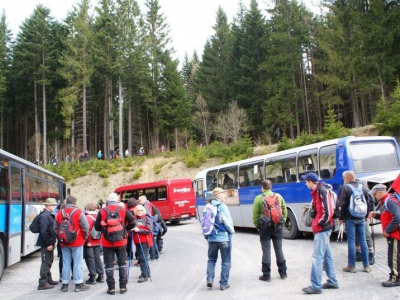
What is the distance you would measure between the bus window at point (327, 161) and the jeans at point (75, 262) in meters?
7.56

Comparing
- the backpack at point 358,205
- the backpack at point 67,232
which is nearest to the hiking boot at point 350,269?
the backpack at point 358,205

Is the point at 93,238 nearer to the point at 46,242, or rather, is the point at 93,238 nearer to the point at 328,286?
the point at 46,242

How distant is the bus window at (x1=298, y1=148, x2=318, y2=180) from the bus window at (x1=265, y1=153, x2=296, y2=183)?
0.32 meters

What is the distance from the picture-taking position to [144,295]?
6801mm

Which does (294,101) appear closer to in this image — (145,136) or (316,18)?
(316,18)

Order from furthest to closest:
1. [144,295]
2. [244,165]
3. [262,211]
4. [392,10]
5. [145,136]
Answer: [145,136] → [392,10] → [244,165] → [262,211] → [144,295]

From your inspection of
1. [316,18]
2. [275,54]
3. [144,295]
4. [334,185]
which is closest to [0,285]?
[144,295]

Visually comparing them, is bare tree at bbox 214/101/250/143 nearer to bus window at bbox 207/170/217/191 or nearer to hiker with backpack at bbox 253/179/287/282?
bus window at bbox 207/170/217/191

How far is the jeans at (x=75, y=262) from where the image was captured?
7594 millimetres

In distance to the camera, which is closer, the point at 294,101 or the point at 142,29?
the point at 294,101

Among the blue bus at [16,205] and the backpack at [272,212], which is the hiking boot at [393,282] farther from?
the blue bus at [16,205]

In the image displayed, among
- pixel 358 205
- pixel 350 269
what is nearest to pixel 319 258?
pixel 358 205

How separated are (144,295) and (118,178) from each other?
33259mm

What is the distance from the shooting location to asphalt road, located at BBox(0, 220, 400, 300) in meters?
6.32
